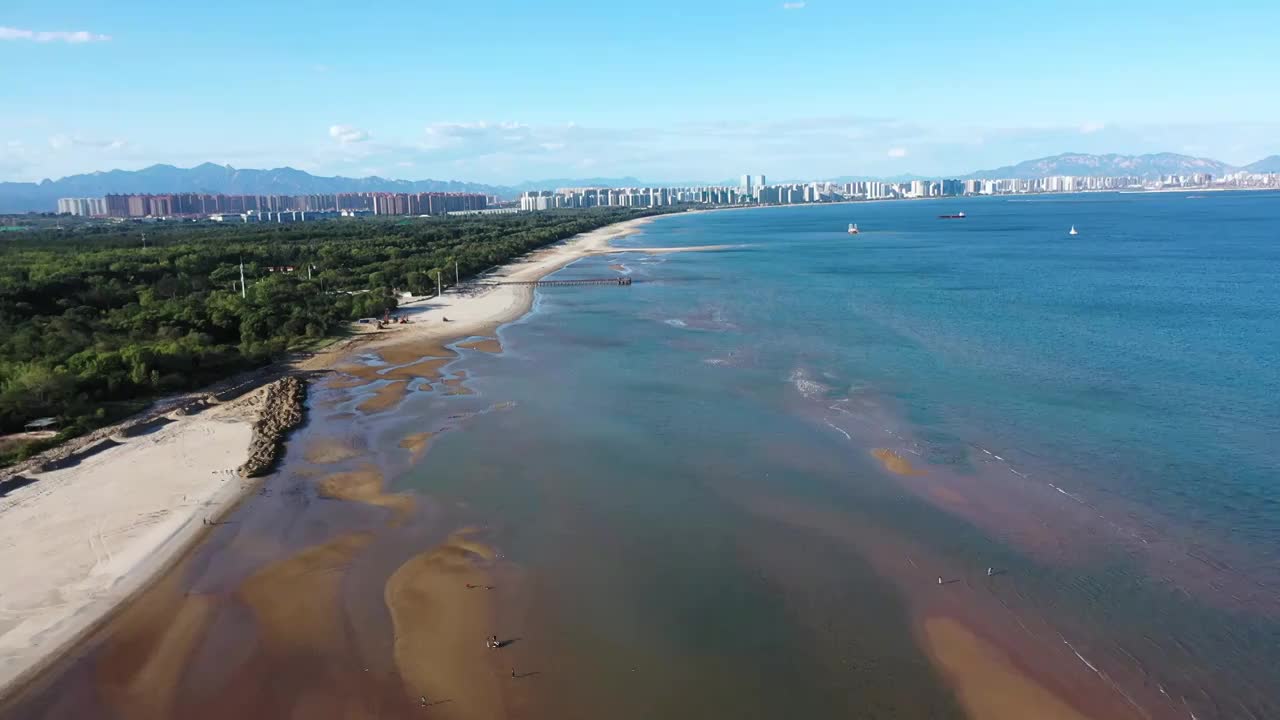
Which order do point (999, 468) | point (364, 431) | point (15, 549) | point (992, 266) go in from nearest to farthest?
point (15, 549) → point (999, 468) → point (364, 431) → point (992, 266)

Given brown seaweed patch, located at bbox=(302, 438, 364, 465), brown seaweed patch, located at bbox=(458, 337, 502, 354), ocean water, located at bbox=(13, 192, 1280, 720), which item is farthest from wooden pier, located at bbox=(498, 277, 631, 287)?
brown seaweed patch, located at bbox=(302, 438, 364, 465)

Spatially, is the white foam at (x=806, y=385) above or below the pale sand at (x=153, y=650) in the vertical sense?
above

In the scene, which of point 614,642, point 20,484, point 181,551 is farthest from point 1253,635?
point 20,484

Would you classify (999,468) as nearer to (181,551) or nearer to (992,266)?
(181,551)

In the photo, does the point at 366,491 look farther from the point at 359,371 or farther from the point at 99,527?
the point at 359,371

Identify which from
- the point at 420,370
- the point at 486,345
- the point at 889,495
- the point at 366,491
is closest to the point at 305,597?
the point at 366,491

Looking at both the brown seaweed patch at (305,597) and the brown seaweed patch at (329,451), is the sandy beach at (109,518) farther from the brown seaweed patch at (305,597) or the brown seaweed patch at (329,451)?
the brown seaweed patch at (305,597)

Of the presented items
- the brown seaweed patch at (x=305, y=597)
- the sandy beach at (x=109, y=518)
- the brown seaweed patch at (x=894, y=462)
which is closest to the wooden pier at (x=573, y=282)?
the sandy beach at (x=109, y=518)
